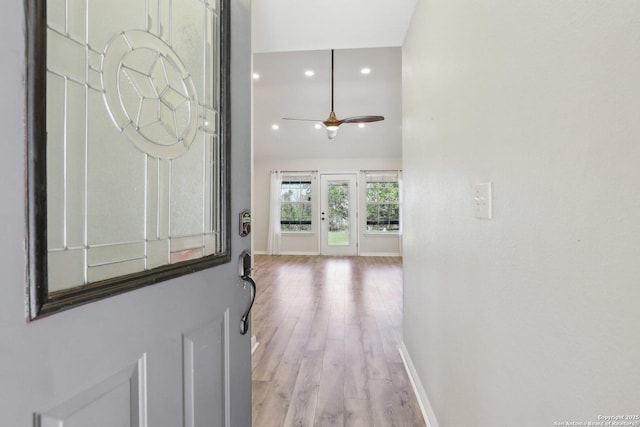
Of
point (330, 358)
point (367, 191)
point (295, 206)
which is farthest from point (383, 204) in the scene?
point (330, 358)

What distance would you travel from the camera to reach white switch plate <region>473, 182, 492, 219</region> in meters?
0.98

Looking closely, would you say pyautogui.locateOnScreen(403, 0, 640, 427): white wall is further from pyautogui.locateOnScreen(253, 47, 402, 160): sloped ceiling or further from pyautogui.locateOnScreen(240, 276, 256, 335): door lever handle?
pyautogui.locateOnScreen(253, 47, 402, 160): sloped ceiling

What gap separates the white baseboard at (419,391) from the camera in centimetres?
161

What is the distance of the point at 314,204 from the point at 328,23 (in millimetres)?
6088

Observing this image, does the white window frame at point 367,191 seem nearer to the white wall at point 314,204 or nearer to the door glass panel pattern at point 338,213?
the white wall at point 314,204

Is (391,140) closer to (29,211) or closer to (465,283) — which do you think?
(465,283)

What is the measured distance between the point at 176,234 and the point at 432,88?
56.6 inches

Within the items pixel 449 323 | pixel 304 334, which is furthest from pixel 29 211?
pixel 304 334

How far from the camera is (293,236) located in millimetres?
8250

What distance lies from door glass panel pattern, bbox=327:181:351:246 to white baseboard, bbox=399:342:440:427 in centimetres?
573

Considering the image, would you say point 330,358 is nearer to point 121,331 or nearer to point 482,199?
point 482,199

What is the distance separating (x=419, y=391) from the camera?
1853 mm

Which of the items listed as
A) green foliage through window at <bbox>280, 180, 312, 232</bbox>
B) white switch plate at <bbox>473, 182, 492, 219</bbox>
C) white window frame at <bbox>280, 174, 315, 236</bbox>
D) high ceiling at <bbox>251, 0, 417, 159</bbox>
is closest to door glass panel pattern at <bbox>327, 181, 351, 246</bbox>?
white window frame at <bbox>280, 174, 315, 236</bbox>

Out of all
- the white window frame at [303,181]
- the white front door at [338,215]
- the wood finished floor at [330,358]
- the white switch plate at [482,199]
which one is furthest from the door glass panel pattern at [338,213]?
the white switch plate at [482,199]
